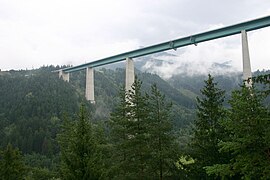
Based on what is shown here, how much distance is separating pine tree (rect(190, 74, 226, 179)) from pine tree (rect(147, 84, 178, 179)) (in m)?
1.22

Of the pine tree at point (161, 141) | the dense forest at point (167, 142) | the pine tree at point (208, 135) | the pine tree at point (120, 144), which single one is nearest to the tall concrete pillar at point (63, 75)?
the dense forest at point (167, 142)

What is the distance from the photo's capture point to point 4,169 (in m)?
23.4

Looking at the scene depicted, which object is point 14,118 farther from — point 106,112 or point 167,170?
point 167,170

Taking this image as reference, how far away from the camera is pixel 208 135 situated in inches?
552

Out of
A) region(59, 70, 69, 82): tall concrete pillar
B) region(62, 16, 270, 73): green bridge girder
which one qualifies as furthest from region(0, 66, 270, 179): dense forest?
region(59, 70, 69, 82): tall concrete pillar

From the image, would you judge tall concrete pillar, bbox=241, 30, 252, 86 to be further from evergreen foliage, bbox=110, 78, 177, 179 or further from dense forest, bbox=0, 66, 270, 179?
evergreen foliage, bbox=110, 78, 177, 179

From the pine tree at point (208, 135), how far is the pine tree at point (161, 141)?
1221mm

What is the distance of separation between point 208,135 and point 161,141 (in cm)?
291

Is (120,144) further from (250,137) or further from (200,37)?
(200,37)

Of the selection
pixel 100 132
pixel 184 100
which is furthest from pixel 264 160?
pixel 184 100

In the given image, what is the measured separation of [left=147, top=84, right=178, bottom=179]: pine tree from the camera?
15.6 meters

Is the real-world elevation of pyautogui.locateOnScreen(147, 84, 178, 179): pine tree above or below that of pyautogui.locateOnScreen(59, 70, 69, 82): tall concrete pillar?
below

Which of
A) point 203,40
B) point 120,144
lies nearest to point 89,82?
point 203,40

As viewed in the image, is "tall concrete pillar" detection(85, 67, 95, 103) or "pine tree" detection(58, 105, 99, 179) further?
"tall concrete pillar" detection(85, 67, 95, 103)
